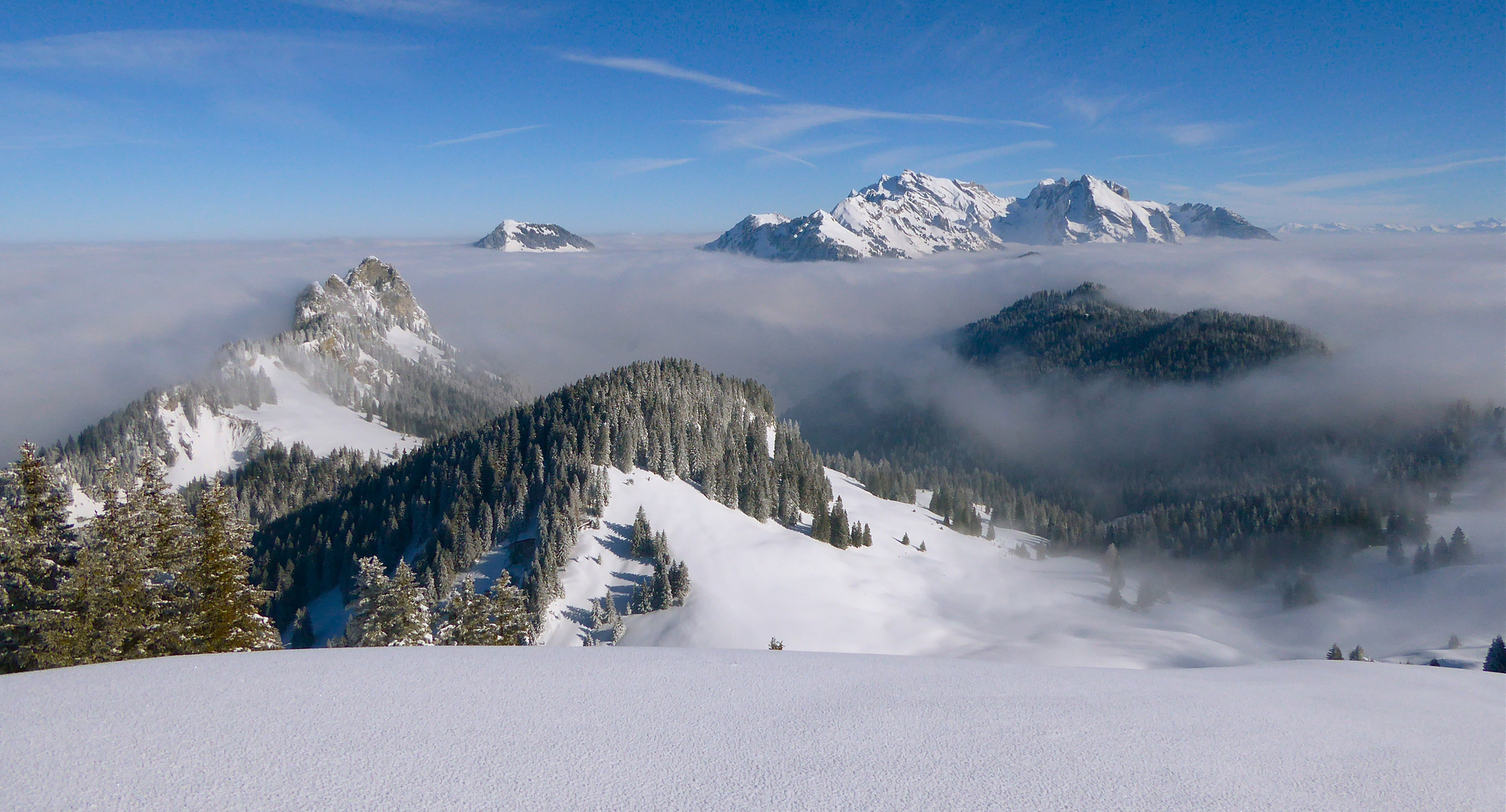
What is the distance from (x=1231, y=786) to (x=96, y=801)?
49.8 ft

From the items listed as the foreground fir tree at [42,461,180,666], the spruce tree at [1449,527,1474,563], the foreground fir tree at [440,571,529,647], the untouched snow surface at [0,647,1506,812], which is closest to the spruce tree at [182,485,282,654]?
the foreground fir tree at [42,461,180,666]

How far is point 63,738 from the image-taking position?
10.0m

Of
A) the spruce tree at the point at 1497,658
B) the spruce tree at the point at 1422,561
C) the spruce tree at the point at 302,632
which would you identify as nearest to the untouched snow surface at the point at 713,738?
the spruce tree at the point at 302,632

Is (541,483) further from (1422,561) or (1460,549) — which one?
(1460,549)

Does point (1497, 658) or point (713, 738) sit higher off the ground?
point (713, 738)

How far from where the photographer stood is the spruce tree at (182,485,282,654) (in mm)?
22266

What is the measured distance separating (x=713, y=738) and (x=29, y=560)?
2124 centimetres

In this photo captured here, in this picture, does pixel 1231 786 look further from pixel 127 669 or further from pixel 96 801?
pixel 127 669

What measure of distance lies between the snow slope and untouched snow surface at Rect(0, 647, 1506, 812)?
39746 millimetres

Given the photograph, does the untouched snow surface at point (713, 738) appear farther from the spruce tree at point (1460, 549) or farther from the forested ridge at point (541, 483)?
the spruce tree at point (1460, 549)

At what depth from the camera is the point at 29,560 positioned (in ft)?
59.6

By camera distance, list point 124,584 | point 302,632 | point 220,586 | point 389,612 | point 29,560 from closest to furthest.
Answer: point 29,560 < point 124,584 < point 220,586 < point 389,612 < point 302,632

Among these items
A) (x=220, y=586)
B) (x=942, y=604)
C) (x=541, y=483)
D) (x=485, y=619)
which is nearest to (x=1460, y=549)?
(x=942, y=604)

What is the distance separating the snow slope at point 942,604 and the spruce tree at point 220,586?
33504 mm
